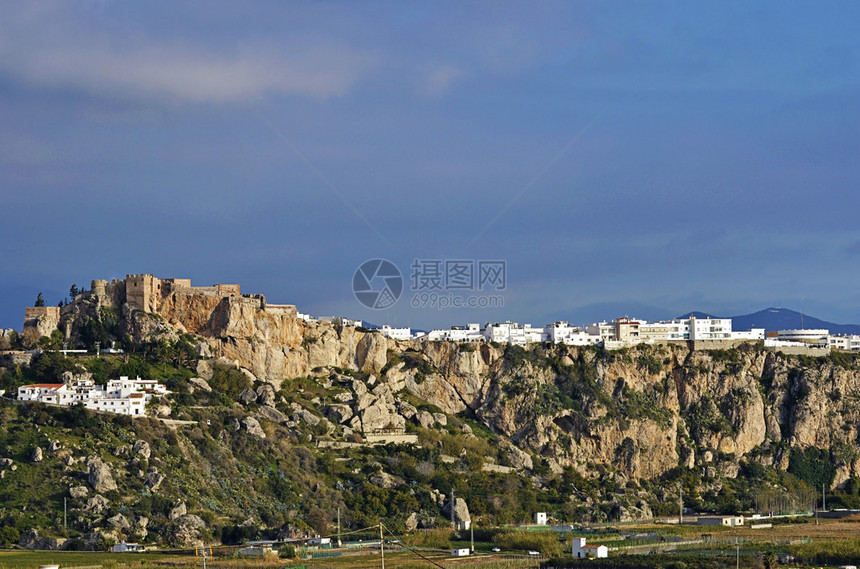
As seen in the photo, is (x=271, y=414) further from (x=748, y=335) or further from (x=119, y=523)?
(x=748, y=335)

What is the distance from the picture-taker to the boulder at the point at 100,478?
2963 inches

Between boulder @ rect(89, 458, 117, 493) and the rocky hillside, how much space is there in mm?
182

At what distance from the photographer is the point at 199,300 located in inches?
4008

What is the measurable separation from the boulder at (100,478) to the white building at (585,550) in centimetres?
2772

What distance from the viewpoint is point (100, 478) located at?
247ft

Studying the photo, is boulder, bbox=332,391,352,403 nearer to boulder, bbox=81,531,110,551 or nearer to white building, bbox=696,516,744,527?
white building, bbox=696,516,744,527

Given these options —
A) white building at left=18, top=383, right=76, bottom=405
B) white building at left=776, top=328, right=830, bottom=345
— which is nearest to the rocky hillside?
white building at left=18, top=383, right=76, bottom=405

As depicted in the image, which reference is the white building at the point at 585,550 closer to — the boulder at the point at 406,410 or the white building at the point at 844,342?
the boulder at the point at 406,410

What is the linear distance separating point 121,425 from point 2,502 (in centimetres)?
1237

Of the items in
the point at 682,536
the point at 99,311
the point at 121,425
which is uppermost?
the point at 99,311

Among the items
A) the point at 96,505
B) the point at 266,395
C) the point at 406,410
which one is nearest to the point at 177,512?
the point at 96,505

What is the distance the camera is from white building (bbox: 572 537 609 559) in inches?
2830

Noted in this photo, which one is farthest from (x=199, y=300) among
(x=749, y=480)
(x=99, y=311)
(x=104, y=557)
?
(x=749, y=480)

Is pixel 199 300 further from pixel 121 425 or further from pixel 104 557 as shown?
pixel 104 557
